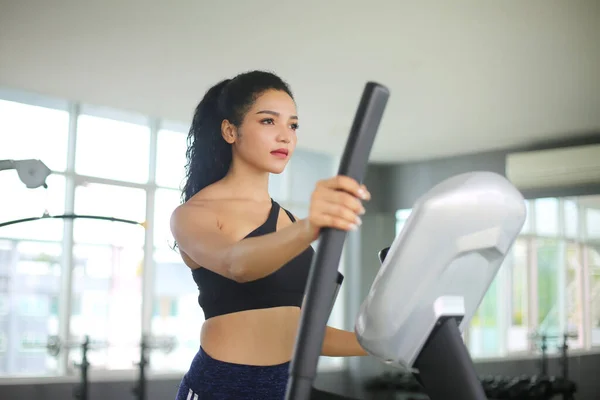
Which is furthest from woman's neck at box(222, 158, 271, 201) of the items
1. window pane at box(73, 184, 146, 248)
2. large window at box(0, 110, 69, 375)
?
window pane at box(73, 184, 146, 248)

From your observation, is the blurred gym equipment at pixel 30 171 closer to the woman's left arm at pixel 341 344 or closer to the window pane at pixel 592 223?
the woman's left arm at pixel 341 344

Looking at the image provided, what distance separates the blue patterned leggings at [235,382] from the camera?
34.5 inches

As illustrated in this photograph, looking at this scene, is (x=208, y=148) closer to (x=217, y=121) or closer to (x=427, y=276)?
(x=217, y=121)

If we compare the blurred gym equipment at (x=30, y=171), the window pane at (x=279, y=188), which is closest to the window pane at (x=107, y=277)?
the window pane at (x=279, y=188)

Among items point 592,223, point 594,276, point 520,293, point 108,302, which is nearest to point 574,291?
point 594,276

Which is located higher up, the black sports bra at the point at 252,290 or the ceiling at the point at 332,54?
the ceiling at the point at 332,54

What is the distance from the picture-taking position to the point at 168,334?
6695 mm

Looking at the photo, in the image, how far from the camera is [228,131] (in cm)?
96

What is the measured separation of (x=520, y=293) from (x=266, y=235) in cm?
745

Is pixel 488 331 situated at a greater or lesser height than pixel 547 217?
lesser

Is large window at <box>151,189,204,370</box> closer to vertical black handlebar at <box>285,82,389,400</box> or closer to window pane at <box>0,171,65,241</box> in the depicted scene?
window pane at <box>0,171,65,241</box>

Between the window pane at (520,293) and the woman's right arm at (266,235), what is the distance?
717 centimetres

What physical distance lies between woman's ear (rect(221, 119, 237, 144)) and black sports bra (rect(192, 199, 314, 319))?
12cm

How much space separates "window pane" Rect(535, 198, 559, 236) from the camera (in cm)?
754
